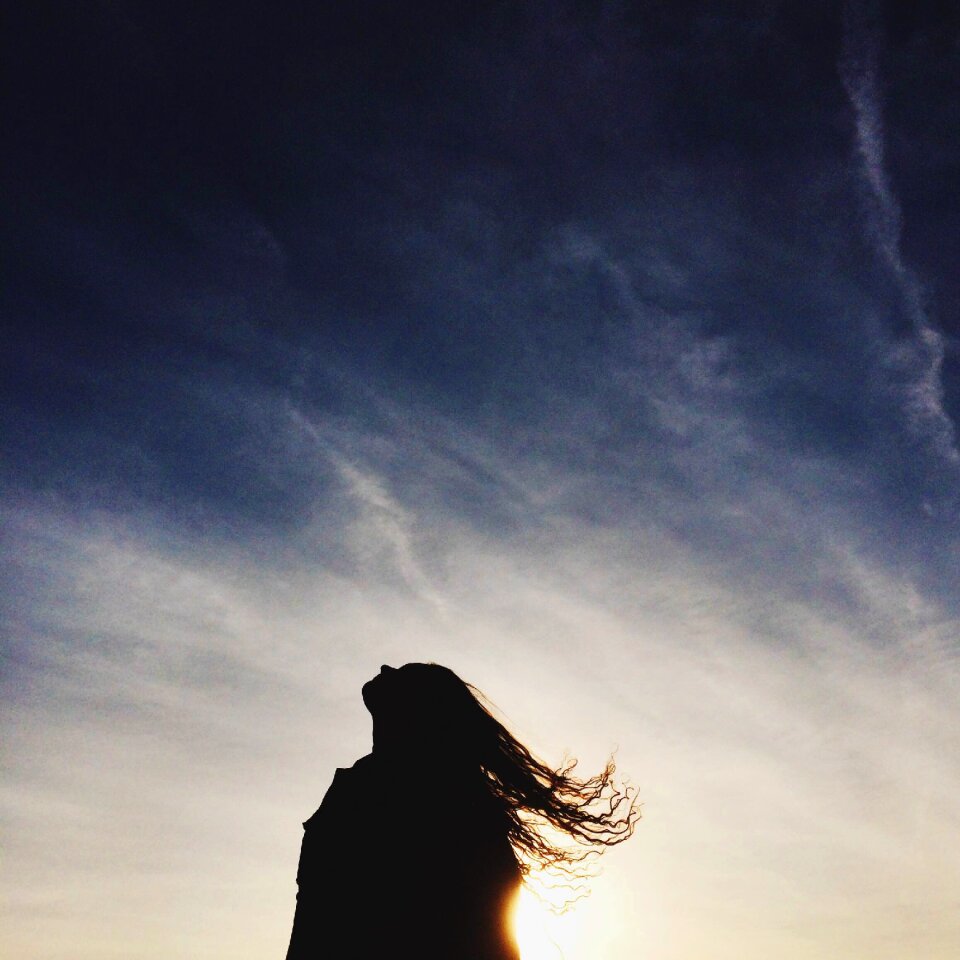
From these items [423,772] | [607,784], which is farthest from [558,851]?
[423,772]

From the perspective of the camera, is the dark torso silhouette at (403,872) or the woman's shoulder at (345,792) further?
the woman's shoulder at (345,792)

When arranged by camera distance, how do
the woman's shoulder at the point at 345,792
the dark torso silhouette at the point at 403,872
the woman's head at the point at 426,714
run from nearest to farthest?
the dark torso silhouette at the point at 403,872
the woman's shoulder at the point at 345,792
the woman's head at the point at 426,714

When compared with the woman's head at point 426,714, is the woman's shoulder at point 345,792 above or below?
below

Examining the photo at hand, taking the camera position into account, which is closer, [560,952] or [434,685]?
[434,685]

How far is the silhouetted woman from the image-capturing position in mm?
4062

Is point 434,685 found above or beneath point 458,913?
above

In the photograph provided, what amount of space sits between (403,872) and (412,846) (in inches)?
5.5

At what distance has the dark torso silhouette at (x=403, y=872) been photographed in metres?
4.04

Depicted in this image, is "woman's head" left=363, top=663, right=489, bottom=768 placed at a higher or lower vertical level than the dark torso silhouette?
higher

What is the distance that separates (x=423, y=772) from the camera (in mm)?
4574

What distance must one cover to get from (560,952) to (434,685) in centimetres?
253

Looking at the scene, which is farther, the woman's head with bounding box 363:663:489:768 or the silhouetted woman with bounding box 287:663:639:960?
the woman's head with bounding box 363:663:489:768

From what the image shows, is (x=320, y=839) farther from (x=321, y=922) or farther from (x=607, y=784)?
(x=607, y=784)

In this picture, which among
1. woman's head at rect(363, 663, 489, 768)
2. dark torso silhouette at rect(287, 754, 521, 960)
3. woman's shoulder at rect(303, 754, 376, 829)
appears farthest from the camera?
woman's head at rect(363, 663, 489, 768)
